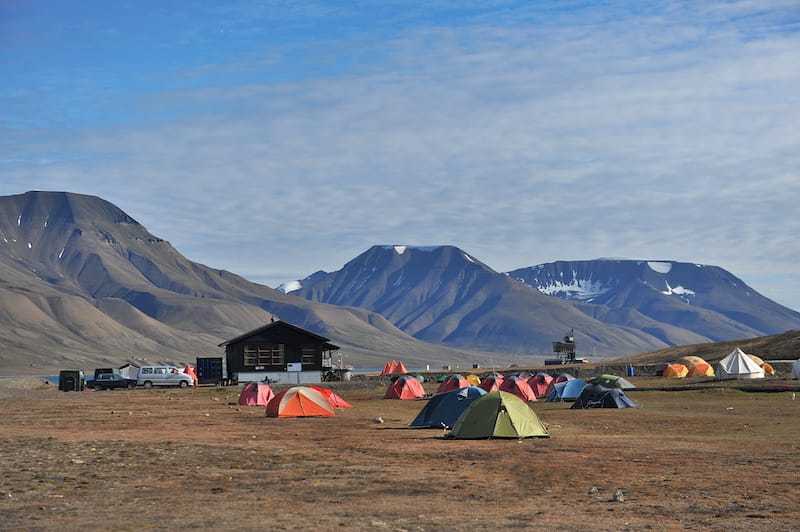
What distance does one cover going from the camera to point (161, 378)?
255 ft

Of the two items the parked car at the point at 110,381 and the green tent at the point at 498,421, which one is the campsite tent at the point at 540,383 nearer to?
the parked car at the point at 110,381

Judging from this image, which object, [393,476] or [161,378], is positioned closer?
[393,476]

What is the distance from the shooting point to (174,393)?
219 ft

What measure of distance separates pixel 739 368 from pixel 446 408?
1634 inches

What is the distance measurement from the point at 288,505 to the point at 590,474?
6.74 m

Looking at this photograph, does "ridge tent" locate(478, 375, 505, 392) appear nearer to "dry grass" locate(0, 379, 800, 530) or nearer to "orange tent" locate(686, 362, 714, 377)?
"dry grass" locate(0, 379, 800, 530)

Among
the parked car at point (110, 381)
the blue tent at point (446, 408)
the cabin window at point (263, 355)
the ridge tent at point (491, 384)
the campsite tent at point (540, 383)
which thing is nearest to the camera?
the blue tent at point (446, 408)

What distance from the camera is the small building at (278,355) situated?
82688 mm

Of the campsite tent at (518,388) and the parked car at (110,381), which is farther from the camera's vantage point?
the parked car at (110,381)

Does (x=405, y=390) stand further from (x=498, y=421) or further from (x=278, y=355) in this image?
(x=498, y=421)

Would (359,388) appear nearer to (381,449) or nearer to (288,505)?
(381,449)

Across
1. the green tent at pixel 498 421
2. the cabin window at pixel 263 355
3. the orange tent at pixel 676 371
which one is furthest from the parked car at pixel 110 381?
the green tent at pixel 498 421

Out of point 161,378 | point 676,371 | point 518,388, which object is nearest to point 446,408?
point 518,388

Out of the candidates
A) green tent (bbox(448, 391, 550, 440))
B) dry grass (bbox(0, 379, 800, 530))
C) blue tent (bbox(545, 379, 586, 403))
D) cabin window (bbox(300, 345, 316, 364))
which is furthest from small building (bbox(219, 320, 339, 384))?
green tent (bbox(448, 391, 550, 440))
